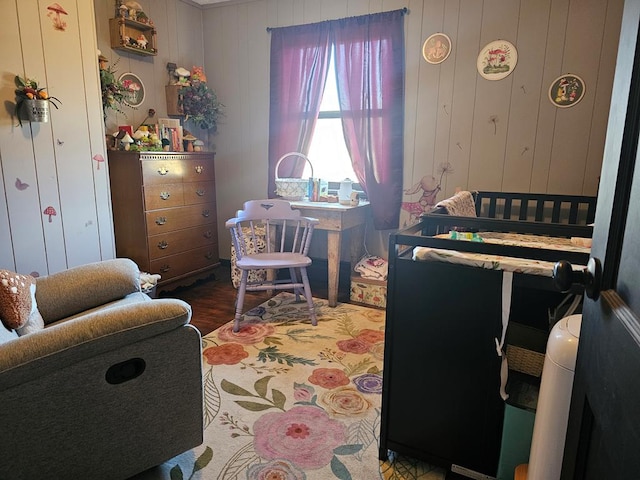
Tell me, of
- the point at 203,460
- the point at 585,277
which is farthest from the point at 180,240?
the point at 585,277

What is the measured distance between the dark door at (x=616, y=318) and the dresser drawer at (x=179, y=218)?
297cm

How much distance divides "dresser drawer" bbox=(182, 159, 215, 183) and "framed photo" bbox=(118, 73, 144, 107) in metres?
0.64

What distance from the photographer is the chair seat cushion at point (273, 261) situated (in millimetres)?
2793

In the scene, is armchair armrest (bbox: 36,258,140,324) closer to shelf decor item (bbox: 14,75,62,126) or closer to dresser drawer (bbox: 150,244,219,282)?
shelf decor item (bbox: 14,75,62,126)

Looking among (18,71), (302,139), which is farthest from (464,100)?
(18,71)

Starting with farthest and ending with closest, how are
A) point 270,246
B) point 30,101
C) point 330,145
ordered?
point 330,145 < point 270,246 < point 30,101

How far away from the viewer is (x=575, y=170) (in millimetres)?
2918

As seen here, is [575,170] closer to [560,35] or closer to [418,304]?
[560,35]

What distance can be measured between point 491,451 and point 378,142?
8.14 ft

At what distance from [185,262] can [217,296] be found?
389 mm

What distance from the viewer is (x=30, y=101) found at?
2232 millimetres

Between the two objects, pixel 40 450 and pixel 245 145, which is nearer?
pixel 40 450

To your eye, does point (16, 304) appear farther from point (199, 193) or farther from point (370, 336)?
point (199, 193)

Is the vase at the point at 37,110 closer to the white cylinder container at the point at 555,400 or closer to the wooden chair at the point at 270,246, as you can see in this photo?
the wooden chair at the point at 270,246
